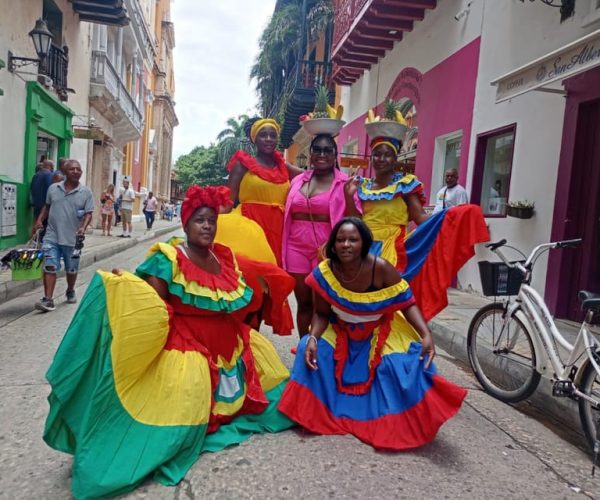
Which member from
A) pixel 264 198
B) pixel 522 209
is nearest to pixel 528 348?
pixel 264 198

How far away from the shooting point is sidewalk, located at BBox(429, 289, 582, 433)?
355cm

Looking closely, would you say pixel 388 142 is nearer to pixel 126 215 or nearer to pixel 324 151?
pixel 324 151

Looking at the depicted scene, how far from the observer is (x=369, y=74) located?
44.4ft

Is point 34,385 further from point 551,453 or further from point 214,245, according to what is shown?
point 551,453

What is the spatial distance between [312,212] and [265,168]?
0.54 meters

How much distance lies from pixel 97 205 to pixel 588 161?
1622cm

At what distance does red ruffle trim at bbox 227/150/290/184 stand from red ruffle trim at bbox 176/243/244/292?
989 mm

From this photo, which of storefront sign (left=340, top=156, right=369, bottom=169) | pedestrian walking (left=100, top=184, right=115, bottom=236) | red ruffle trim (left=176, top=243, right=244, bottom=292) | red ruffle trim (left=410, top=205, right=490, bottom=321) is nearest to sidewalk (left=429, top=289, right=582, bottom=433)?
red ruffle trim (left=410, top=205, right=490, bottom=321)

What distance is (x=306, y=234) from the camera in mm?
3701

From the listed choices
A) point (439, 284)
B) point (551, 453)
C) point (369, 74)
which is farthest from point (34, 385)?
point (369, 74)

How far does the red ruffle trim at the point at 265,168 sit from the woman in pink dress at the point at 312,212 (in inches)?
6.3

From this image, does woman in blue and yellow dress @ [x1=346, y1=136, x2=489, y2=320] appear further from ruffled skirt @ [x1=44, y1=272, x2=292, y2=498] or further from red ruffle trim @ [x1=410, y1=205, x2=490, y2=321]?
ruffled skirt @ [x1=44, y1=272, x2=292, y2=498]

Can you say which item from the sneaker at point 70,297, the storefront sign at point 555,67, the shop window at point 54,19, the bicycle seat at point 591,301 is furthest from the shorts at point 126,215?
the bicycle seat at point 591,301

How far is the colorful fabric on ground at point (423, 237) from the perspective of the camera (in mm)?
3531
